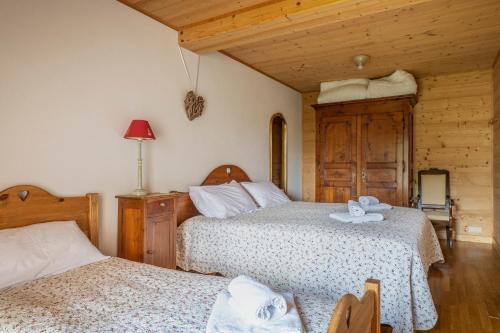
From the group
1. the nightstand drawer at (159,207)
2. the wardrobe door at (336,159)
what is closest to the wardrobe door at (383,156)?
the wardrobe door at (336,159)

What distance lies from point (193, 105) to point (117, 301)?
2.24 m

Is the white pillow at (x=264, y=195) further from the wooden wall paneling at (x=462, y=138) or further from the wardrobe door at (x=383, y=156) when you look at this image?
the wooden wall paneling at (x=462, y=138)

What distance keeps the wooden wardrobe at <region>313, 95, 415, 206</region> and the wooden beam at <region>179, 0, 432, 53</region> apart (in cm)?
209

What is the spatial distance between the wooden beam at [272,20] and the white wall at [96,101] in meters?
0.29

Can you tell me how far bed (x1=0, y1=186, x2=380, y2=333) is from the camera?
1.14m

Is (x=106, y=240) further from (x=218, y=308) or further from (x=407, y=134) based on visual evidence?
(x=407, y=134)

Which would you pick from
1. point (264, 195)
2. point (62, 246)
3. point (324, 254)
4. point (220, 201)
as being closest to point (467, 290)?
point (324, 254)

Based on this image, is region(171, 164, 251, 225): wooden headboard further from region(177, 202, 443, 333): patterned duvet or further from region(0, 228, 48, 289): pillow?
region(0, 228, 48, 289): pillow

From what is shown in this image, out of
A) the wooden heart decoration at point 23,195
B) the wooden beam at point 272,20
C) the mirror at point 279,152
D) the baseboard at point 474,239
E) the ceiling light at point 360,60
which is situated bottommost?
the baseboard at point 474,239

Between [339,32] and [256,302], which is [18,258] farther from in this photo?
[339,32]

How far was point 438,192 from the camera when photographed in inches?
181

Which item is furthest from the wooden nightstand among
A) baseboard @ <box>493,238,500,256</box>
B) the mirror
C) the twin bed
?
baseboard @ <box>493,238,500,256</box>

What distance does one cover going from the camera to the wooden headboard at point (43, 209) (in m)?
1.87

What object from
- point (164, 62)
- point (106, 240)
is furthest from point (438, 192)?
point (106, 240)
